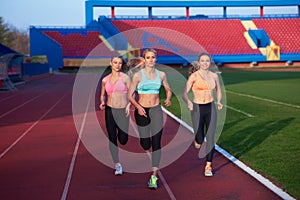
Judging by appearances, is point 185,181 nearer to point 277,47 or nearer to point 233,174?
point 233,174

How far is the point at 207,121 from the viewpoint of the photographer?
7098 millimetres

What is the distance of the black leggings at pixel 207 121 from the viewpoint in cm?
701

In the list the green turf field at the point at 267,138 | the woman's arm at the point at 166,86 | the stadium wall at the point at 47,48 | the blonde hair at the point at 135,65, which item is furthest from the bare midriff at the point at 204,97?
the stadium wall at the point at 47,48

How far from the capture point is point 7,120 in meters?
14.2

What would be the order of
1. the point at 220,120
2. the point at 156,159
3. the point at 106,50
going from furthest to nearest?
the point at 106,50, the point at 220,120, the point at 156,159

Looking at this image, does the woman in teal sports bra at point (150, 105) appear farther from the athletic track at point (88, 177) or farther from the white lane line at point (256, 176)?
the white lane line at point (256, 176)

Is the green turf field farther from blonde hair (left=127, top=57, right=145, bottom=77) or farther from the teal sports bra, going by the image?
blonde hair (left=127, top=57, right=145, bottom=77)

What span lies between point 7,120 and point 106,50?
44768 mm

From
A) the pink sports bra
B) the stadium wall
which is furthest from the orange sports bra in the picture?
the stadium wall

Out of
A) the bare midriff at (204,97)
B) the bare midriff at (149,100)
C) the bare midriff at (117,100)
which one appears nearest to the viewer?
the bare midriff at (149,100)

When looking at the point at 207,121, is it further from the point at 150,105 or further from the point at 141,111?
the point at 141,111

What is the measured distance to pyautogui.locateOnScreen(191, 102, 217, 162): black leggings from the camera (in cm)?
701

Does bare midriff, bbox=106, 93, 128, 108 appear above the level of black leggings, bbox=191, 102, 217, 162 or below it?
above

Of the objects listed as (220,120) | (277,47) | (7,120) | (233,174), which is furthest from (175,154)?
(277,47)
